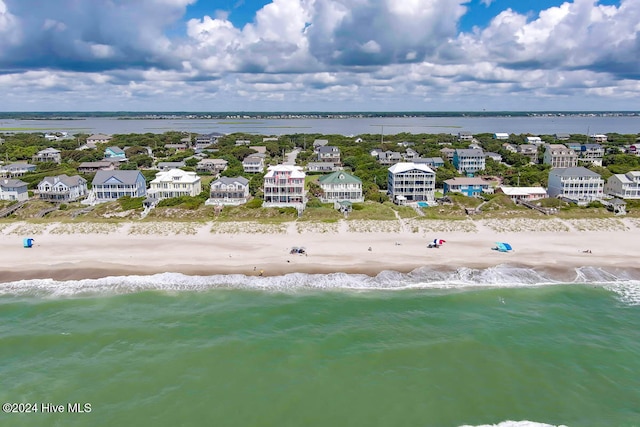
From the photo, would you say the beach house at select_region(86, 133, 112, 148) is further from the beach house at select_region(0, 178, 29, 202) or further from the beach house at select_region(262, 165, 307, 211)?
the beach house at select_region(262, 165, 307, 211)

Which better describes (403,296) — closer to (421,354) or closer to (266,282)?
(421,354)

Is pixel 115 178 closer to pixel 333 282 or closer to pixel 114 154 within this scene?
pixel 333 282

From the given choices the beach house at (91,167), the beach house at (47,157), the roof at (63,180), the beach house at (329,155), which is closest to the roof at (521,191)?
the beach house at (329,155)

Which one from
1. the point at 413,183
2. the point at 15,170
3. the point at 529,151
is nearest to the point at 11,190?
the point at 15,170

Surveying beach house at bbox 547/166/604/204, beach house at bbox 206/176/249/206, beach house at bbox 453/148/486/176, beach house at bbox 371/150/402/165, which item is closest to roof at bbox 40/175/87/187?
beach house at bbox 206/176/249/206

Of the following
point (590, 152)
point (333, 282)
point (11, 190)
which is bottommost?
point (333, 282)

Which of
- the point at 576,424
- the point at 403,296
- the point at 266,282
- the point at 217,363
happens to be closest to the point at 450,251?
the point at 403,296
